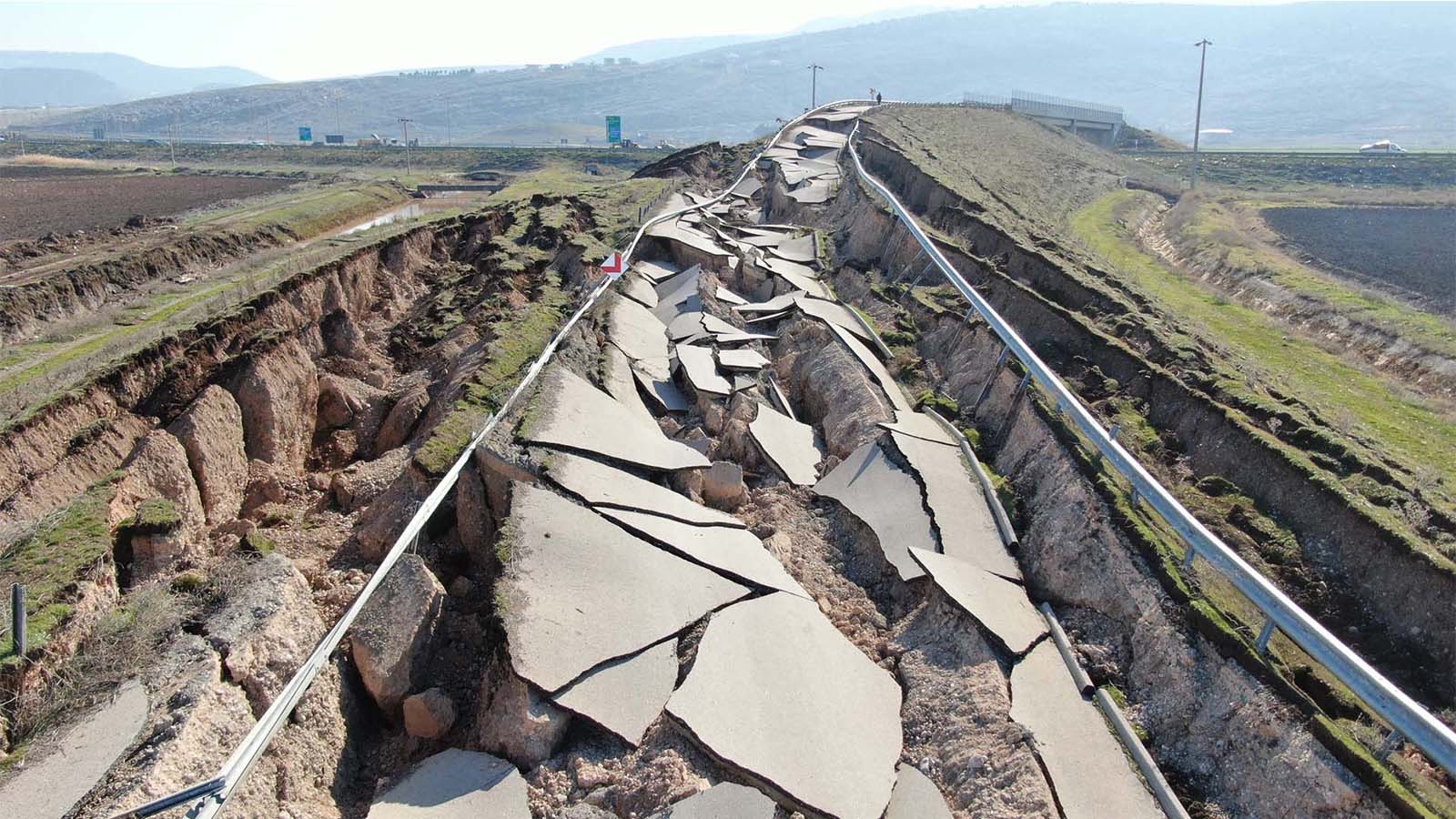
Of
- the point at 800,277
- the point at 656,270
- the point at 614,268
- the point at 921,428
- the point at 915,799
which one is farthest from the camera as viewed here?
the point at 800,277

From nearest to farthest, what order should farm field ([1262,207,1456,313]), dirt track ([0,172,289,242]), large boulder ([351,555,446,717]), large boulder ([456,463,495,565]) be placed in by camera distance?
large boulder ([351,555,446,717]), large boulder ([456,463,495,565]), farm field ([1262,207,1456,313]), dirt track ([0,172,289,242])

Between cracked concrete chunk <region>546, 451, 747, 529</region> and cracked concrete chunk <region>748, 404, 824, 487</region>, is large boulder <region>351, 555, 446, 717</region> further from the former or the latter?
cracked concrete chunk <region>748, 404, 824, 487</region>

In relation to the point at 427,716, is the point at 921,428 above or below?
above

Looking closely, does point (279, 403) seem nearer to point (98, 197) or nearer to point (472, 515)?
point (472, 515)

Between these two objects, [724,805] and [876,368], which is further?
[876,368]

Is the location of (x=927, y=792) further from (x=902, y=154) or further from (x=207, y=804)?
(x=902, y=154)

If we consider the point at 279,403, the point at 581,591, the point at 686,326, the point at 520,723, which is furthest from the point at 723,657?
the point at 686,326

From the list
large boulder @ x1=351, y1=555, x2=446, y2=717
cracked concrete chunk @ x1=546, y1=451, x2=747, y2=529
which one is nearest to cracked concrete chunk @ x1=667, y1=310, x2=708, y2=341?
cracked concrete chunk @ x1=546, y1=451, x2=747, y2=529
